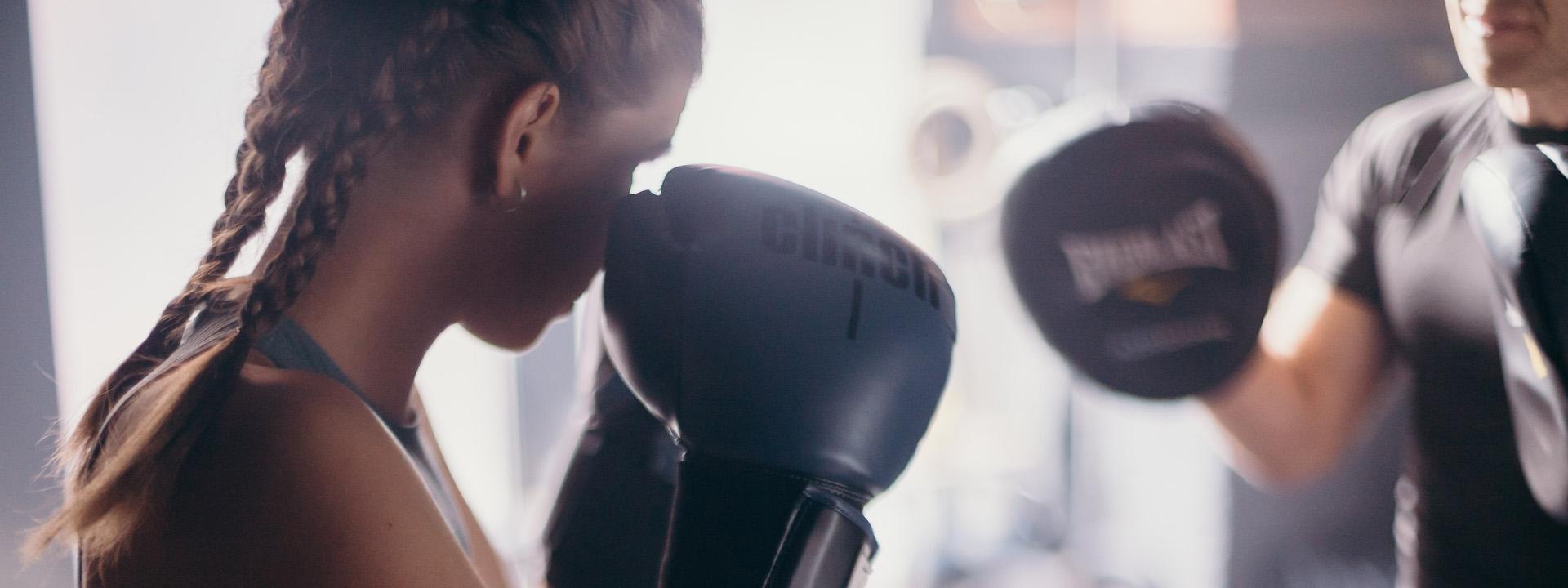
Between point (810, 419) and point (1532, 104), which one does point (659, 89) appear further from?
point (1532, 104)

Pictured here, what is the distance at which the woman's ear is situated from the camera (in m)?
0.62

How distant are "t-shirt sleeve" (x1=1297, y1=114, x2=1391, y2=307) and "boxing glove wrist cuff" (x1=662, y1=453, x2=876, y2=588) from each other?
760 millimetres

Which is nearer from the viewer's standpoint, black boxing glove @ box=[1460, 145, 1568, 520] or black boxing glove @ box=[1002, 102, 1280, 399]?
black boxing glove @ box=[1460, 145, 1568, 520]

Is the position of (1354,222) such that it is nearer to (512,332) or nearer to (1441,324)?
(1441,324)

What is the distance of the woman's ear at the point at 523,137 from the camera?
0.62 meters

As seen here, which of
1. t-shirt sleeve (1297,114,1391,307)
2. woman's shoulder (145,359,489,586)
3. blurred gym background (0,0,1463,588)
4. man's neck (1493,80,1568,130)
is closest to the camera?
woman's shoulder (145,359,489,586)

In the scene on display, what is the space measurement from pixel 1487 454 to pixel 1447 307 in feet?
0.47

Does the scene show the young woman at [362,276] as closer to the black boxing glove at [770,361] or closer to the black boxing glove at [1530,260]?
the black boxing glove at [770,361]

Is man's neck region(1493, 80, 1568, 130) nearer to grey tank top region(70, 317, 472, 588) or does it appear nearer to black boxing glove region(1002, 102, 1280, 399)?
black boxing glove region(1002, 102, 1280, 399)

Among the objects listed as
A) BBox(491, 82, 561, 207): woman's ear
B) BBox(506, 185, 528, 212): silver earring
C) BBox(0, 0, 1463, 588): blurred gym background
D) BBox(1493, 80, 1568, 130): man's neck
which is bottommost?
BBox(0, 0, 1463, 588): blurred gym background

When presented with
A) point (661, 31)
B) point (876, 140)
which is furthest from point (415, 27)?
point (876, 140)

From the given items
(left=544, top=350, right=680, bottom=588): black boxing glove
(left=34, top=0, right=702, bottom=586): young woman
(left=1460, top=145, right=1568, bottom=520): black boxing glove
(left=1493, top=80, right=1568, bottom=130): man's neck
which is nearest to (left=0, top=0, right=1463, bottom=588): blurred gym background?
(left=544, top=350, right=680, bottom=588): black boxing glove

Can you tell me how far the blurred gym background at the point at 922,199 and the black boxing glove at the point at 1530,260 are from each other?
0.50 metres

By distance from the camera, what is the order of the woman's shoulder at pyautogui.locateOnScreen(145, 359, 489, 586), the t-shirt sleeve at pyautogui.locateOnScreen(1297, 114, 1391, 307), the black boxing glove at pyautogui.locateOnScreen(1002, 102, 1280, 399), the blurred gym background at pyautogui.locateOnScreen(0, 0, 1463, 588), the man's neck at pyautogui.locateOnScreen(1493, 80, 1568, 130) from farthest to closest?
the blurred gym background at pyautogui.locateOnScreen(0, 0, 1463, 588) → the t-shirt sleeve at pyautogui.locateOnScreen(1297, 114, 1391, 307) → the man's neck at pyautogui.locateOnScreen(1493, 80, 1568, 130) → the black boxing glove at pyautogui.locateOnScreen(1002, 102, 1280, 399) → the woman's shoulder at pyautogui.locateOnScreen(145, 359, 489, 586)
